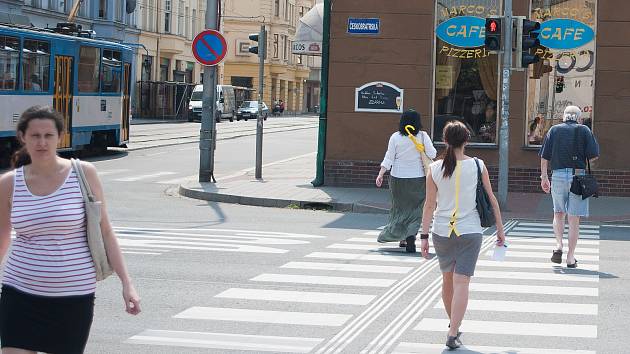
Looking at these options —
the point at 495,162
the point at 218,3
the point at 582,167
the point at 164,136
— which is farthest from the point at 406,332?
the point at 164,136

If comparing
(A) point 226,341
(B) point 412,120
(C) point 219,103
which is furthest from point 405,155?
(C) point 219,103

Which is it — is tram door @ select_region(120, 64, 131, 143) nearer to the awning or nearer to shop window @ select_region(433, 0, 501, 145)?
the awning

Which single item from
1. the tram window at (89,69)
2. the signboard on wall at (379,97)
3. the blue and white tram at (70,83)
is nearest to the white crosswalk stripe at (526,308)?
the signboard on wall at (379,97)

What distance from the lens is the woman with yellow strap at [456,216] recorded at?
8055 millimetres

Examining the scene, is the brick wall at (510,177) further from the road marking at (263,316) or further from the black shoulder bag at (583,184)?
the road marking at (263,316)

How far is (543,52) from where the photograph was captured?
20953 mm

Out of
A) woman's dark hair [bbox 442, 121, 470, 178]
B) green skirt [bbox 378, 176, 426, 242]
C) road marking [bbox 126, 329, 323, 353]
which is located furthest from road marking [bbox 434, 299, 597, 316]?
green skirt [bbox 378, 176, 426, 242]

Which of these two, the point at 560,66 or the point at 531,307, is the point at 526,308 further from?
the point at 560,66

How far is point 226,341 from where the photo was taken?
7.98 meters

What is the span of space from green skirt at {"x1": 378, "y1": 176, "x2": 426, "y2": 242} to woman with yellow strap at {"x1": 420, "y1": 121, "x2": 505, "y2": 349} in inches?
187

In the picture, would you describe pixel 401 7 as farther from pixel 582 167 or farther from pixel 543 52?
pixel 582 167

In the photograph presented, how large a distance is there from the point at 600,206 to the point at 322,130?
17.9ft

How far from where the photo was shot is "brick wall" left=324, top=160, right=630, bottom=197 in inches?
805

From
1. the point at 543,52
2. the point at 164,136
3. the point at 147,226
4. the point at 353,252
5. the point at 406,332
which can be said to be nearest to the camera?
the point at 406,332
